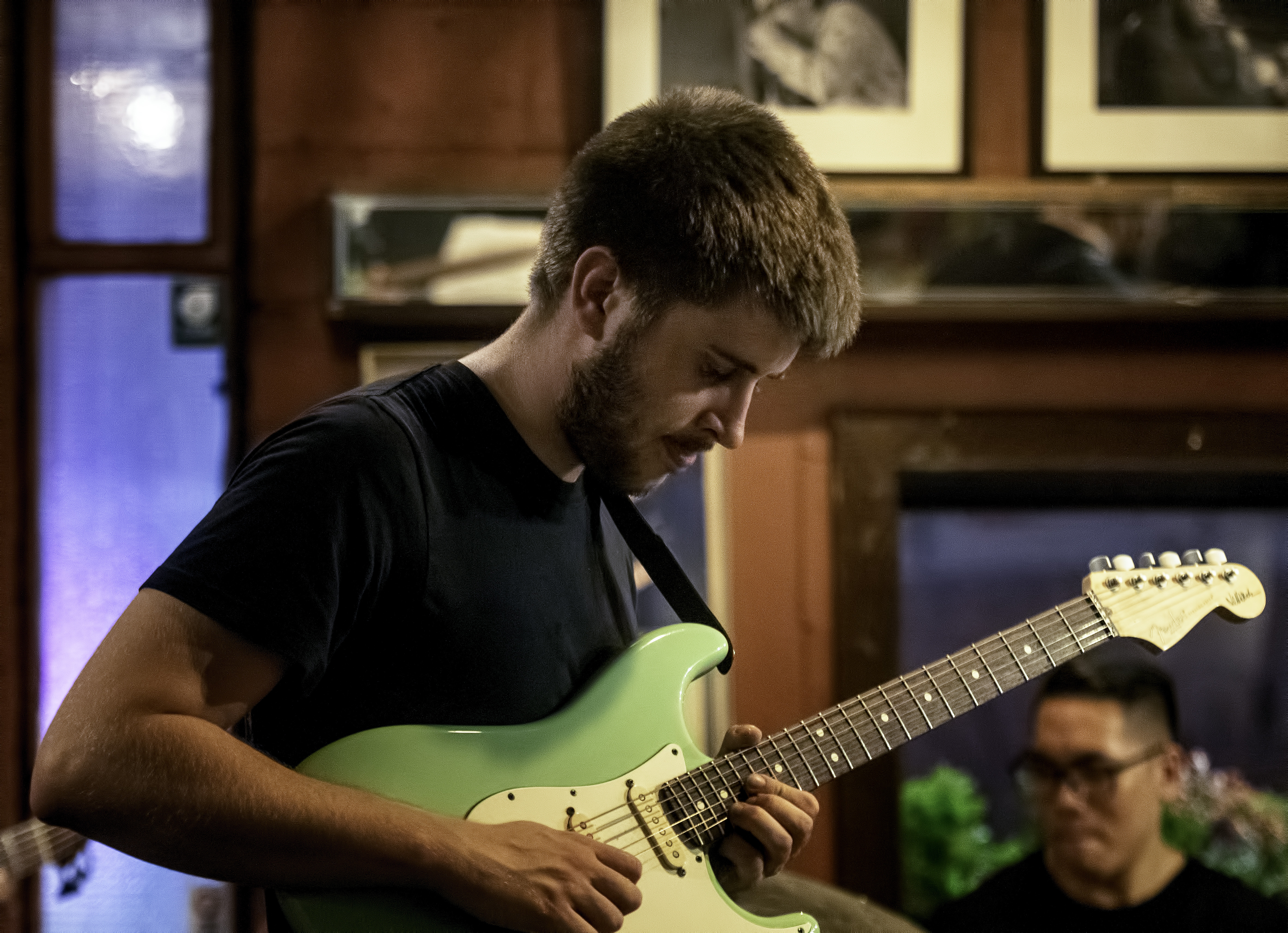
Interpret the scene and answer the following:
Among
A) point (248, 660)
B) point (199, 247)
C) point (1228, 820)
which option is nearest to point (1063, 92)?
point (1228, 820)

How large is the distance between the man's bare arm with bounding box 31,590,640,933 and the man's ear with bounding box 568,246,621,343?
0.47 m

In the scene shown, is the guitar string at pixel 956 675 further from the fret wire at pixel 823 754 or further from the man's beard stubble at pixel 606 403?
the man's beard stubble at pixel 606 403

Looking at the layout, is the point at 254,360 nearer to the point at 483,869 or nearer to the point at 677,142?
the point at 677,142

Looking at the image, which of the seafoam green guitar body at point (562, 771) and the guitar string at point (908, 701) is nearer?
the seafoam green guitar body at point (562, 771)

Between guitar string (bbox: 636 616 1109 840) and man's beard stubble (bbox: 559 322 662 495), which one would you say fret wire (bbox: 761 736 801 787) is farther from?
man's beard stubble (bbox: 559 322 662 495)

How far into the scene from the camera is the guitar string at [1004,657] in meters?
1.18

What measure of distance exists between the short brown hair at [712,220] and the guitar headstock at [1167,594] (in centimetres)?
54

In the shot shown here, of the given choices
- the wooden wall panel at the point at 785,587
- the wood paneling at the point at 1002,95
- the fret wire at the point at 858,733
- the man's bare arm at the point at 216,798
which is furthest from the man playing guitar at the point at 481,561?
the wood paneling at the point at 1002,95

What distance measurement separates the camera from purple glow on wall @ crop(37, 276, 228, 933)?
2.04 m

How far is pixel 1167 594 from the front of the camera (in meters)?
1.30

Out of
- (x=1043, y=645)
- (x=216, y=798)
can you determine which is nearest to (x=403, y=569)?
(x=216, y=798)

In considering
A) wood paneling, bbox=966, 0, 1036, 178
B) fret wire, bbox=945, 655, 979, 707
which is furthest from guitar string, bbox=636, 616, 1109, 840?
wood paneling, bbox=966, 0, 1036, 178

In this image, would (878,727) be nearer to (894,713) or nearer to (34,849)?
(894,713)

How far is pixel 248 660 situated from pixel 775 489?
144 cm
